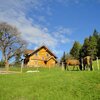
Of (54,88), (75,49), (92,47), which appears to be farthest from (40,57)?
(54,88)

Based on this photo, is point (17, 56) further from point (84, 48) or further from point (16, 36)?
point (84, 48)

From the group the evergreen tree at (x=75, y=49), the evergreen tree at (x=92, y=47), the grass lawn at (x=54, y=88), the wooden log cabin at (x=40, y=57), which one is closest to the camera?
the grass lawn at (x=54, y=88)

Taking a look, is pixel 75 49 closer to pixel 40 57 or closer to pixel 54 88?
pixel 40 57

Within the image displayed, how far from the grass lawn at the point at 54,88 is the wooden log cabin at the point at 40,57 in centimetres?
5623

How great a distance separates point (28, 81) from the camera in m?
21.7

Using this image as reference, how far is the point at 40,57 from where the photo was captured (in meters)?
79.8

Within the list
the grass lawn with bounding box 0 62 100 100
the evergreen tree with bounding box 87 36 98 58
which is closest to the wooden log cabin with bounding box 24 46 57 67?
the evergreen tree with bounding box 87 36 98 58

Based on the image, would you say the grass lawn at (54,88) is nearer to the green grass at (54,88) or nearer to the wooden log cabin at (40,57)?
the green grass at (54,88)

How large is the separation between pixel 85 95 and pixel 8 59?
200 ft

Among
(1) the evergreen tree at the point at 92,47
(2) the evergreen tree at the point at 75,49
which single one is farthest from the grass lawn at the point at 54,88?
(2) the evergreen tree at the point at 75,49

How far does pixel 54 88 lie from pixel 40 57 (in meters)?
61.2

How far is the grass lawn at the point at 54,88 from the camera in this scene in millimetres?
16750

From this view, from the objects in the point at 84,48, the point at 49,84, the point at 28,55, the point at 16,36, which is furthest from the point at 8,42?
the point at 49,84

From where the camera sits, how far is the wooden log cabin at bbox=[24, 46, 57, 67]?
78750mm
